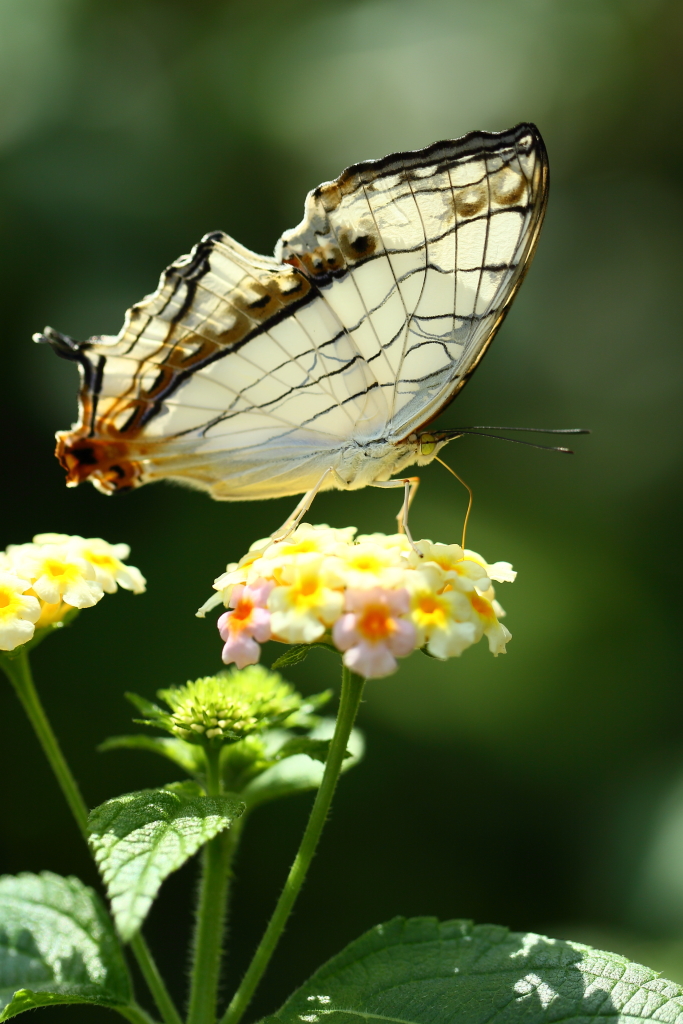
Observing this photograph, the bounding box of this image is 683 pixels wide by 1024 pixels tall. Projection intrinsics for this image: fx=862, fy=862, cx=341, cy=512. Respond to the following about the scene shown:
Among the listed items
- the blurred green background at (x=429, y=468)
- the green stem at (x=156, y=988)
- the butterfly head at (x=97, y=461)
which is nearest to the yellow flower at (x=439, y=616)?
the green stem at (x=156, y=988)

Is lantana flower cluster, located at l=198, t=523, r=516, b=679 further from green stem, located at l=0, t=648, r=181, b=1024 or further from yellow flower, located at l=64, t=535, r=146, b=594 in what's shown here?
green stem, located at l=0, t=648, r=181, b=1024

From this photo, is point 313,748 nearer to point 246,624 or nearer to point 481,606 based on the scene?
point 246,624

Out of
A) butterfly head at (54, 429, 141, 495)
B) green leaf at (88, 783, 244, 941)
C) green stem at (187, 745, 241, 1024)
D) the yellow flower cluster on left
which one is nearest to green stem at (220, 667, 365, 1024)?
green stem at (187, 745, 241, 1024)

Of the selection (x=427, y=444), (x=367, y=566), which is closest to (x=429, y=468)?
(x=427, y=444)

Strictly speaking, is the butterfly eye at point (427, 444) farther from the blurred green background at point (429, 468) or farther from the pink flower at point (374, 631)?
the blurred green background at point (429, 468)

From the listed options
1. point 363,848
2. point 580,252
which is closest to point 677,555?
point 580,252
